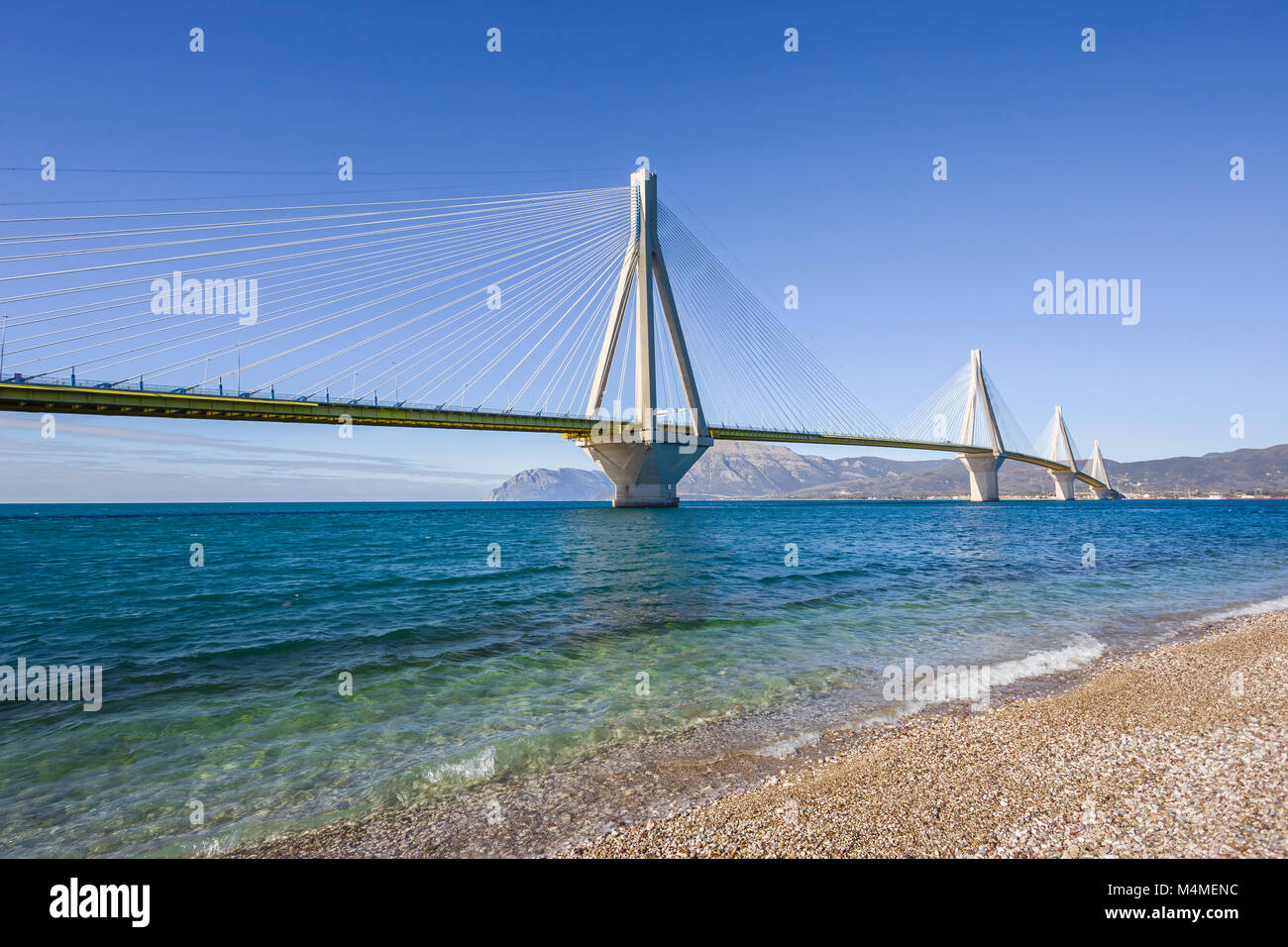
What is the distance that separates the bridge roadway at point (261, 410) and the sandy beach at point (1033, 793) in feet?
151

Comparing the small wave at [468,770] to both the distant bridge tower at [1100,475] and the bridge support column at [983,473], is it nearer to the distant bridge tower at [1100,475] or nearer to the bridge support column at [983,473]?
the bridge support column at [983,473]

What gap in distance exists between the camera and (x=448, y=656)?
10391mm

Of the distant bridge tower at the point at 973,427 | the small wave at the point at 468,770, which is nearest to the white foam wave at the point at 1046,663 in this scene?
the small wave at the point at 468,770

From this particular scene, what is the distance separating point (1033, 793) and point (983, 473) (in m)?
109

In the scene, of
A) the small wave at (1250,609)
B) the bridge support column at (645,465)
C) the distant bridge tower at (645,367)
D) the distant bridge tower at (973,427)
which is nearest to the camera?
the small wave at (1250,609)

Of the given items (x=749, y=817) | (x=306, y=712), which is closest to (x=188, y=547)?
(x=306, y=712)

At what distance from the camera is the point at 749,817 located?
465 cm

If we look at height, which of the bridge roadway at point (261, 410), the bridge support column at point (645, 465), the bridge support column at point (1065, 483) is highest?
the bridge roadway at point (261, 410)

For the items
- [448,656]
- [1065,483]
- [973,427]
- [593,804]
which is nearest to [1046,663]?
[593,804]

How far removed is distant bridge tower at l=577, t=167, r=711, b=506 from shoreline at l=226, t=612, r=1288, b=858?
4794cm

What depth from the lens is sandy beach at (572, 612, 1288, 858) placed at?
13.2ft

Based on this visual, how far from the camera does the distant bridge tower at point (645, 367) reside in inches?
2089
